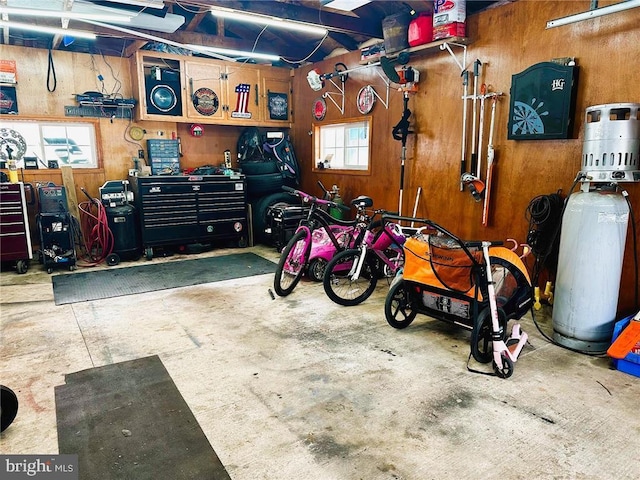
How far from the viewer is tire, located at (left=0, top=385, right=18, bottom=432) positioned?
6.55 ft

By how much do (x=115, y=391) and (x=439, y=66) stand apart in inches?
168

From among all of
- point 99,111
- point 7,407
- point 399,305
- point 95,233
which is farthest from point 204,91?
point 7,407

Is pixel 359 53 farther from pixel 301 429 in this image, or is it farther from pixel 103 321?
pixel 301 429

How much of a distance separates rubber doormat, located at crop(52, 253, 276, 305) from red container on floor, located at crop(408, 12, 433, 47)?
10.0ft

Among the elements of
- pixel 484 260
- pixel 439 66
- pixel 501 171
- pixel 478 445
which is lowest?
pixel 478 445

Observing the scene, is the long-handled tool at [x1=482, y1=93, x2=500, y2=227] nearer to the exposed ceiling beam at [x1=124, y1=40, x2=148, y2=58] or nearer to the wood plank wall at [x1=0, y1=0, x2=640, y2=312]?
the wood plank wall at [x1=0, y1=0, x2=640, y2=312]

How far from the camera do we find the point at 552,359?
2.87 metres

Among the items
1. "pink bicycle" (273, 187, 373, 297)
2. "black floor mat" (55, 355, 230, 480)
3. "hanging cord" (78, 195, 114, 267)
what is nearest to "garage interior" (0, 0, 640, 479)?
"black floor mat" (55, 355, 230, 480)

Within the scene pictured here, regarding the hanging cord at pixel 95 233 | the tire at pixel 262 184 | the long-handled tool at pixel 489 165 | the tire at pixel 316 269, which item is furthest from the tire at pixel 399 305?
the hanging cord at pixel 95 233

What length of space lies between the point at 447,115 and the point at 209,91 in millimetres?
3544

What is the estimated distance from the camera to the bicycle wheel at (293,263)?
397 cm

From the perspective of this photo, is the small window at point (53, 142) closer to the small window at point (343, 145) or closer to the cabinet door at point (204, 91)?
the cabinet door at point (204, 91)

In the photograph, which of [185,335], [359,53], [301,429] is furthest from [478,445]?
[359,53]

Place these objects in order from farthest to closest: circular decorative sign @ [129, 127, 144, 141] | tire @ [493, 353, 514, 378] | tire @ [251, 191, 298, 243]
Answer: tire @ [251, 191, 298, 243], circular decorative sign @ [129, 127, 144, 141], tire @ [493, 353, 514, 378]
